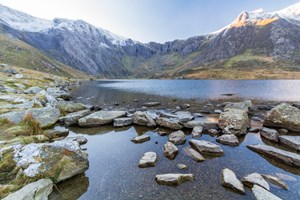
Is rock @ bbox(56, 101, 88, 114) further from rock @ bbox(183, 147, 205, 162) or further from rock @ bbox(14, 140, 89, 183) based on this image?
rock @ bbox(183, 147, 205, 162)

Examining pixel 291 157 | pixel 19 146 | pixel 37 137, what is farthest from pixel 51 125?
pixel 291 157

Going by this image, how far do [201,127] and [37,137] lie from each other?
655 inches

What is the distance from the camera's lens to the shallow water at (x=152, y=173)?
937 cm

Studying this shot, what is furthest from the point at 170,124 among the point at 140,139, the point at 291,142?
the point at 291,142

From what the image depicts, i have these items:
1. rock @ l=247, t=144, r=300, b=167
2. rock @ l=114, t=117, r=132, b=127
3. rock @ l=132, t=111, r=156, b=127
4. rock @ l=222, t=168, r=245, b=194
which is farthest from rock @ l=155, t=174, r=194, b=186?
rock @ l=114, t=117, r=132, b=127

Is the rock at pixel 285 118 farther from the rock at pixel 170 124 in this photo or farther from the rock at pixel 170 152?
the rock at pixel 170 152

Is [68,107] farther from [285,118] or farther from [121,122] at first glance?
[285,118]

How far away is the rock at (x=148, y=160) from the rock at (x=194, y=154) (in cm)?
287

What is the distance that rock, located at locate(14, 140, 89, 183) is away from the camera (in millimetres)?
10039

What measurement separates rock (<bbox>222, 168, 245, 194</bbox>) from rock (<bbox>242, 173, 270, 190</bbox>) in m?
0.46

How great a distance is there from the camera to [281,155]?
12.9m

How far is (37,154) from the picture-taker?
1065 centimetres

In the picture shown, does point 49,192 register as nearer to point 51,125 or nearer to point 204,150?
point 204,150

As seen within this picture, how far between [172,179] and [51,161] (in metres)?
7.56
